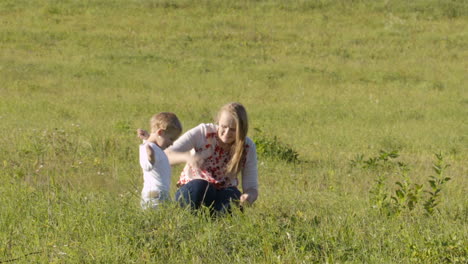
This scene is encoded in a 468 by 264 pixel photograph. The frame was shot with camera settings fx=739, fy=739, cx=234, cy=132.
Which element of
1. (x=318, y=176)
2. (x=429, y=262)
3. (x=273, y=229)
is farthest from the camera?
(x=318, y=176)

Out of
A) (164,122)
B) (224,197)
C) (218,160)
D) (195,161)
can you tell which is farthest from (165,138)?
(224,197)

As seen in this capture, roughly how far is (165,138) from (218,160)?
484mm

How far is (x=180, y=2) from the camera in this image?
2817 cm

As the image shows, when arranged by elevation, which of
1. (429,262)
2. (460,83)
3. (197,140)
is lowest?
(460,83)

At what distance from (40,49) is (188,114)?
880 cm

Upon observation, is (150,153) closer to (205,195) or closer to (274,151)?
(205,195)

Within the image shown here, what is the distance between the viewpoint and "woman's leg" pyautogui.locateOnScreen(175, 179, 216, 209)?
17.0ft

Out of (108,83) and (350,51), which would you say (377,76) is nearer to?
(350,51)

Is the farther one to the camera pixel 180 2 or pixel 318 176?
pixel 180 2

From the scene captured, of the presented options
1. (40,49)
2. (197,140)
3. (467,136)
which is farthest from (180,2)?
(197,140)

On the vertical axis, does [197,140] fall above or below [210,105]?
above

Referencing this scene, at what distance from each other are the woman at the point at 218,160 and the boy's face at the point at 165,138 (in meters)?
0.07

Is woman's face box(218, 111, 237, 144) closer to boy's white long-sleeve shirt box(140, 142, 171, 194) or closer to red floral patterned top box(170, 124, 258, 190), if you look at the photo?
red floral patterned top box(170, 124, 258, 190)

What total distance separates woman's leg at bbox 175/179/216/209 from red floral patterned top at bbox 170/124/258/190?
12cm
